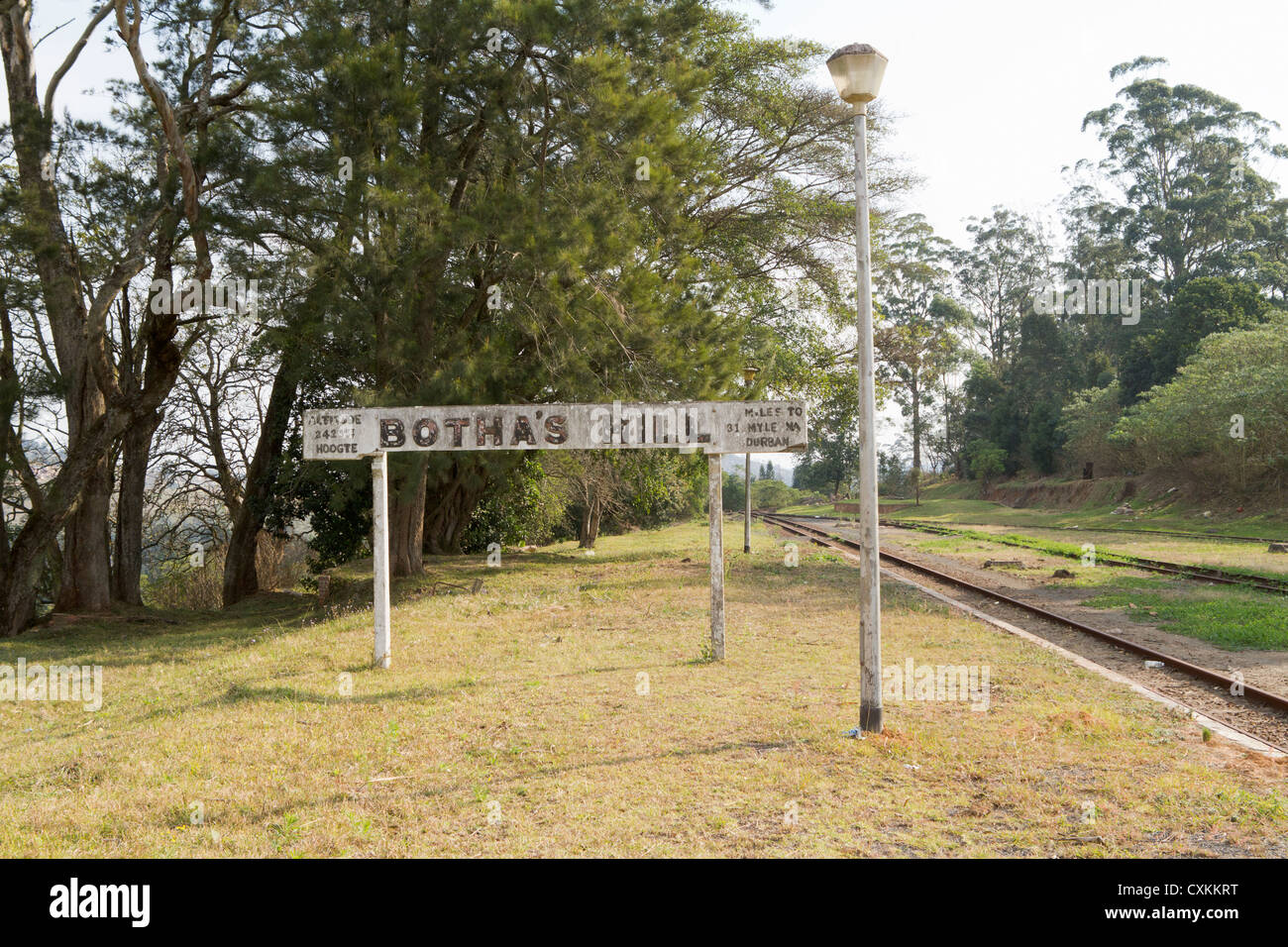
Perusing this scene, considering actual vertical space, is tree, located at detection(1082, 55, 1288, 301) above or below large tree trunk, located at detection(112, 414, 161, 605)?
above

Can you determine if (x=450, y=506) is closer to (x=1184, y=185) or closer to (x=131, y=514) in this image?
(x=131, y=514)

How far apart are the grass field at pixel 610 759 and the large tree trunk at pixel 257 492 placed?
28.8 feet

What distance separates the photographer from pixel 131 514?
61.8 ft

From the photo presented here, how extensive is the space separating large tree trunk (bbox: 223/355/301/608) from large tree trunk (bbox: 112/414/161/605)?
2252 mm

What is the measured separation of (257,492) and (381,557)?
1241 cm

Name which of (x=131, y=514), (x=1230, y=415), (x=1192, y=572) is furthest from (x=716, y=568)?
(x=1230, y=415)

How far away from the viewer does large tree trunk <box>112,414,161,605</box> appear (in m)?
18.5

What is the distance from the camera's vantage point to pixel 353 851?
448 centimetres

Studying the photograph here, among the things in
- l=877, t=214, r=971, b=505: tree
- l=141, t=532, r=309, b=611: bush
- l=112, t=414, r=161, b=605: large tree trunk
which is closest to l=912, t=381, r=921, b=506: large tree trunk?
l=877, t=214, r=971, b=505: tree

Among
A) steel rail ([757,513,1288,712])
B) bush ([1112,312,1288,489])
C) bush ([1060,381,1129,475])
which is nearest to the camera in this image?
steel rail ([757,513,1288,712])

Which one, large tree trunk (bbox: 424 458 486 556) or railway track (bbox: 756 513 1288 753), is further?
large tree trunk (bbox: 424 458 486 556)

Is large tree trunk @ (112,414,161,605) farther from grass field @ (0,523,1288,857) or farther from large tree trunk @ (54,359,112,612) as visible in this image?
grass field @ (0,523,1288,857)
